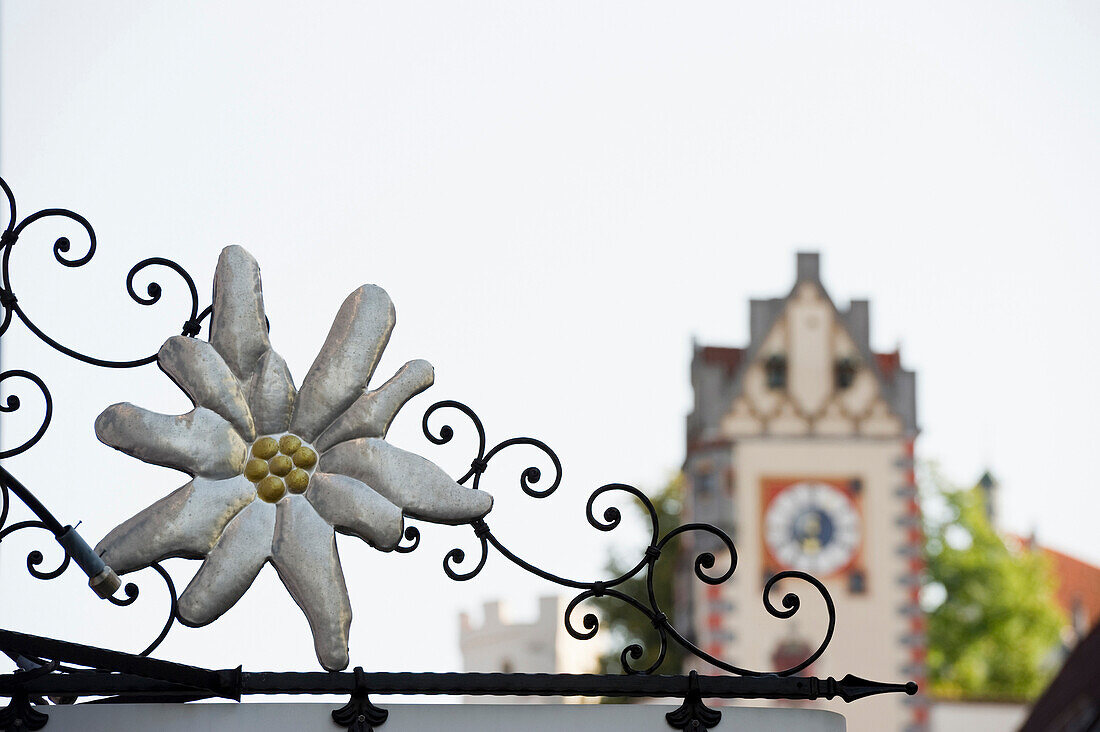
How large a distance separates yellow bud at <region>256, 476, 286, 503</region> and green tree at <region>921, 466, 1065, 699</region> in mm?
33592

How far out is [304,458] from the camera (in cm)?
354

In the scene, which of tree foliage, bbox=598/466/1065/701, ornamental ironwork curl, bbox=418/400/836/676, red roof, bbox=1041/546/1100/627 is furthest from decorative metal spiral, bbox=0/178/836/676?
red roof, bbox=1041/546/1100/627

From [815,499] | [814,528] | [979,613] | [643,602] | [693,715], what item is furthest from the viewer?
[979,613]

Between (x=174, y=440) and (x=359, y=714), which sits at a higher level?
(x=174, y=440)

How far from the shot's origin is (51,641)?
307cm

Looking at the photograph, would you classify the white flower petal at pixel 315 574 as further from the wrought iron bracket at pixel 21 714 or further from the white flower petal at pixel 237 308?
the wrought iron bracket at pixel 21 714

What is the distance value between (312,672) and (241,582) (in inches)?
10.2

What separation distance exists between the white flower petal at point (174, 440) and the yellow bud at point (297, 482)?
0.34 ft

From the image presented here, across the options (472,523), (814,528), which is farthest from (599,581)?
(814,528)

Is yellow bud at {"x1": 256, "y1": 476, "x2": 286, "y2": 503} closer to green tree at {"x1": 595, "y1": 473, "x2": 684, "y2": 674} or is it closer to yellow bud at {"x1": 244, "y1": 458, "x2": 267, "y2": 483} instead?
yellow bud at {"x1": 244, "y1": 458, "x2": 267, "y2": 483}

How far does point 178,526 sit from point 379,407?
0.46 meters

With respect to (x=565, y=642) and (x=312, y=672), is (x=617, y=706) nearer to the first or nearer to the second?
(x=312, y=672)

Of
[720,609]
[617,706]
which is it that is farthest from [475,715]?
[720,609]

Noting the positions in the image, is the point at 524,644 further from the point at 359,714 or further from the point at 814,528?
the point at 359,714
